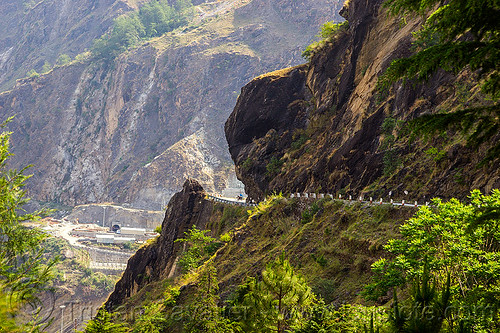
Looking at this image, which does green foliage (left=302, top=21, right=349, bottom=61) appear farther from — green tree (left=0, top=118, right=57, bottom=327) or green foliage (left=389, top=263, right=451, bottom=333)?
green foliage (left=389, top=263, right=451, bottom=333)

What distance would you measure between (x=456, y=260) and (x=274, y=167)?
31731mm

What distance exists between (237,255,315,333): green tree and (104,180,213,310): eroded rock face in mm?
29717

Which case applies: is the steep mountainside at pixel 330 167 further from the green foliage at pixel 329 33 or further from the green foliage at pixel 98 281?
the green foliage at pixel 98 281

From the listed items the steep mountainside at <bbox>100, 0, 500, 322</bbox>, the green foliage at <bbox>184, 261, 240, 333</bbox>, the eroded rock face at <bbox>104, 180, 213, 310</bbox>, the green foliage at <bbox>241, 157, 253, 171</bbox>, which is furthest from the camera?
the eroded rock face at <bbox>104, 180, 213, 310</bbox>

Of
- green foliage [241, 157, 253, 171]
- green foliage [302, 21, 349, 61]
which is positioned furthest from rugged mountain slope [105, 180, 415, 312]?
green foliage [302, 21, 349, 61]

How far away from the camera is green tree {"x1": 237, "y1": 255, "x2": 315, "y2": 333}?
54.9 ft

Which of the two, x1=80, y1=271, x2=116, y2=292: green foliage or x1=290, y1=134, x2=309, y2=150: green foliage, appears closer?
x1=290, y1=134, x2=309, y2=150: green foliage

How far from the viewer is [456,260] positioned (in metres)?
13.6

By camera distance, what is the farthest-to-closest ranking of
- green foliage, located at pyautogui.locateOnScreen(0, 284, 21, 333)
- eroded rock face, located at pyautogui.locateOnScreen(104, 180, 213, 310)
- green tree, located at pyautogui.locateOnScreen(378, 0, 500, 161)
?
eroded rock face, located at pyautogui.locateOnScreen(104, 180, 213, 310) < green foliage, located at pyautogui.locateOnScreen(0, 284, 21, 333) < green tree, located at pyautogui.locateOnScreen(378, 0, 500, 161)

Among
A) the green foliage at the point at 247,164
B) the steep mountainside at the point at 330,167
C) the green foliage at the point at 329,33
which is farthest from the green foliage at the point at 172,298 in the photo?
the green foliage at the point at 329,33

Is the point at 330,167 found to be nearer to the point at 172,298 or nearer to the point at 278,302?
the point at 172,298

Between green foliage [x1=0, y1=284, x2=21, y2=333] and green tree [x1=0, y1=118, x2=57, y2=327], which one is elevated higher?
green tree [x1=0, y1=118, x2=57, y2=327]

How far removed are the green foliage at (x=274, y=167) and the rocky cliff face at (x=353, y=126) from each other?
10 cm

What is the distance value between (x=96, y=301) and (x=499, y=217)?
10509 centimetres
